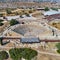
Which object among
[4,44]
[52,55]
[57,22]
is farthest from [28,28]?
[52,55]

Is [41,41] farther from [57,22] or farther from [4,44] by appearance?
[57,22]

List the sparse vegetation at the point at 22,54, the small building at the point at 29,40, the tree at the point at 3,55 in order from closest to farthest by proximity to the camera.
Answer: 1. the sparse vegetation at the point at 22,54
2. the tree at the point at 3,55
3. the small building at the point at 29,40

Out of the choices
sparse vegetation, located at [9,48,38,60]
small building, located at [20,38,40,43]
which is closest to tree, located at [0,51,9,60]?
sparse vegetation, located at [9,48,38,60]

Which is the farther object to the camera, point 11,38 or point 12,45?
point 11,38

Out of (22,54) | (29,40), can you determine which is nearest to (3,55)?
(22,54)

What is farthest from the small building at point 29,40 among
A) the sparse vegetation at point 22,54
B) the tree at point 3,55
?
the tree at point 3,55

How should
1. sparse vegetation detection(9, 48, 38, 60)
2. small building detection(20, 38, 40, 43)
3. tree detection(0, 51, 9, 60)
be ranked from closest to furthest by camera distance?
sparse vegetation detection(9, 48, 38, 60) → tree detection(0, 51, 9, 60) → small building detection(20, 38, 40, 43)

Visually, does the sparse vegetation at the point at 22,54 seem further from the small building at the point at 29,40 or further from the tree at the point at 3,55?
the small building at the point at 29,40

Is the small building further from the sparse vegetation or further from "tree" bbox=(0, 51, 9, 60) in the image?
"tree" bbox=(0, 51, 9, 60)

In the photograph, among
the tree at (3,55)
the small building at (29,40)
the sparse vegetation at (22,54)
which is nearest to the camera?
the sparse vegetation at (22,54)

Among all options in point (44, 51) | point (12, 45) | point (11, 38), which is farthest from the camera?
point (11, 38)

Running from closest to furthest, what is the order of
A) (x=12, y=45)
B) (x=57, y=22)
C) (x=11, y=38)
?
1. (x=12, y=45)
2. (x=11, y=38)
3. (x=57, y=22)
